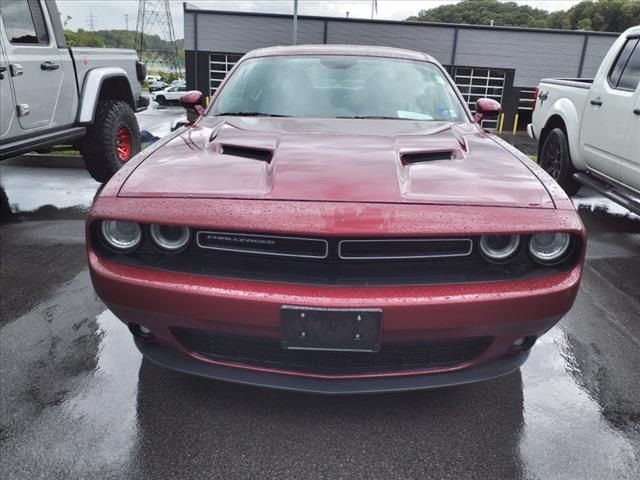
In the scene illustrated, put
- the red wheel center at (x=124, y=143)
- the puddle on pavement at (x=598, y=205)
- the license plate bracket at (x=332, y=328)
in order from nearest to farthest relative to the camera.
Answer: the license plate bracket at (x=332, y=328) < the puddle on pavement at (x=598, y=205) < the red wheel center at (x=124, y=143)

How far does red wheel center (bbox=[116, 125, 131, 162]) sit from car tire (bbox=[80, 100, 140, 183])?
11cm

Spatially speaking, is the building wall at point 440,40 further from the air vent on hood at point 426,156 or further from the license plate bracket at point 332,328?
Answer: the license plate bracket at point 332,328

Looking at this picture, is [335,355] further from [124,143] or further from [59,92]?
[124,143]

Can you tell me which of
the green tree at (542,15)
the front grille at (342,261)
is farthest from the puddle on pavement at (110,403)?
the green tree at (542,15)

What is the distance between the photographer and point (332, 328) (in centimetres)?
184

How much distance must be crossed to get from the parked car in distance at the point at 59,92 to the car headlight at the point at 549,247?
4357 mm

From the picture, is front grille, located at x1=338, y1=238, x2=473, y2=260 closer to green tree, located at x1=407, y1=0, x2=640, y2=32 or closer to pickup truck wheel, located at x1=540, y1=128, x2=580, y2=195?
pickup truck wheel, located at x1=540, y1=128, x2=580, y2=195

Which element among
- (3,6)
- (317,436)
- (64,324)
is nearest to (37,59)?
(3,6)

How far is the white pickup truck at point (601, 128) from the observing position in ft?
14.5

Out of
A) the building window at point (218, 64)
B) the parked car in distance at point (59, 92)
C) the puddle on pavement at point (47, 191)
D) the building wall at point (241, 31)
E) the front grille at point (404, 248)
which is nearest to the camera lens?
the front grille at point (404, 248)

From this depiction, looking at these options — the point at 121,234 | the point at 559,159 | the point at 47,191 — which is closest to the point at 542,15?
the point at 559,159

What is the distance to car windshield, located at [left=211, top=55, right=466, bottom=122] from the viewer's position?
3180 mm

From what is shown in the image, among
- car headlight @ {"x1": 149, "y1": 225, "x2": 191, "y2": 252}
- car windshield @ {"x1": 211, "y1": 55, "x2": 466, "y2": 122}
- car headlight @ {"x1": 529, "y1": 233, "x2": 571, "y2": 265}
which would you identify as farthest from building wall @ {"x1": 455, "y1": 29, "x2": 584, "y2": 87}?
car headlight @ {"x1": 149, "y1": 225, "x2": 191, "y2": 252}

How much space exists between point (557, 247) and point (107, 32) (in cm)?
13548
